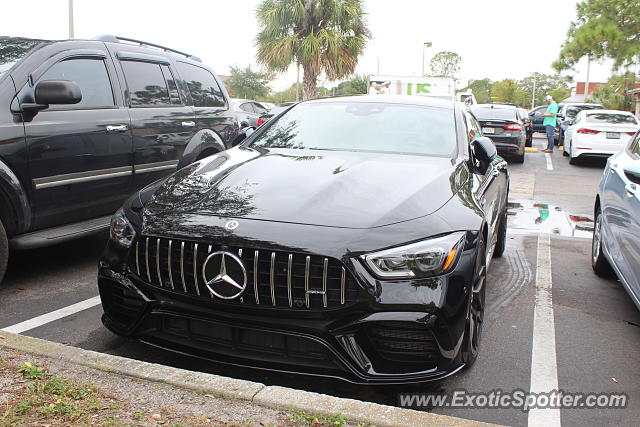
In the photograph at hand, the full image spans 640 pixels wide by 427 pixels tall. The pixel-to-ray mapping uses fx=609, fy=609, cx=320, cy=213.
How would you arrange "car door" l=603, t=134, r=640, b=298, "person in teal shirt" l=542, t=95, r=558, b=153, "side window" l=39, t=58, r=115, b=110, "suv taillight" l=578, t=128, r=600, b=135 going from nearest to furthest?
1. "car door" l=603, t=134, r=640, b=298
2. "side window" l=39, t=58, r=115, b=110
3. "suv taillight" l=578, t=128, r=600, b=135
4. "person in teal shirt" l=542, t=95, r=558, b=153

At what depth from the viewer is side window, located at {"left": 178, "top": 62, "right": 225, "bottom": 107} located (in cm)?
650

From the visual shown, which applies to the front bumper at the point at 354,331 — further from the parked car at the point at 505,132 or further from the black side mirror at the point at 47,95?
the parked car at the point at 505,132

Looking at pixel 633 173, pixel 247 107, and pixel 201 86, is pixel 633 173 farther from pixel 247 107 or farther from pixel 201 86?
pixel 247 107

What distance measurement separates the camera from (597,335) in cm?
414

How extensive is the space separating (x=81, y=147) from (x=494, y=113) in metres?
13.0

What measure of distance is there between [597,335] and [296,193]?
2.38m

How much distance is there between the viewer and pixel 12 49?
4754mm

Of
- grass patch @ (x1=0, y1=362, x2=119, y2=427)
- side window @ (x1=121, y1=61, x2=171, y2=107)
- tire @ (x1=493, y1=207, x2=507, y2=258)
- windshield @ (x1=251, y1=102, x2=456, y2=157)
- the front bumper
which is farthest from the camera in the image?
tire @ (x1=493, y1=207, x2=507, y2=258)

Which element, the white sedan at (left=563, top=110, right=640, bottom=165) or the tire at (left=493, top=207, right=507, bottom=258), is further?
the white sedan at (left=563, top=110, right=640, bottom=165)

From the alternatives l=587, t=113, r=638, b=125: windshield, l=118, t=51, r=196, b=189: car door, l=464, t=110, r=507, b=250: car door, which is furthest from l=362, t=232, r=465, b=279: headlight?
l=587, t=113, r=638, b=125: windshield

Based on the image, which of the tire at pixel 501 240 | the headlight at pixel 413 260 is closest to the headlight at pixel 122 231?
the headlight at pixel 413 260

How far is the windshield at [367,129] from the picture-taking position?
171 inches

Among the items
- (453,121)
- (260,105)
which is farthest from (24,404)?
(260,105)

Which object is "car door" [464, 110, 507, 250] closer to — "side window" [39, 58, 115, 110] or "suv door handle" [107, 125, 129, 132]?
"suv door handle" [107, 125, 129, 132]
